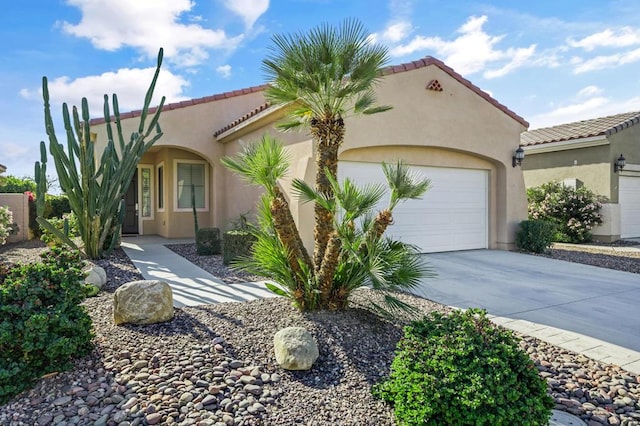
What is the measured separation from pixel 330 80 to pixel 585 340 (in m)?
4.70

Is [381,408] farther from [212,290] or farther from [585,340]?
[212,290]

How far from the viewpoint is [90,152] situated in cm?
922

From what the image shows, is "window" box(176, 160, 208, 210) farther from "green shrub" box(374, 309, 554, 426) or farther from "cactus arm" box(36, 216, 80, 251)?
"green shrub" box(374, 309, 554, 426)

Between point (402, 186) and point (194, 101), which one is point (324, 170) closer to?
point (402, 186)

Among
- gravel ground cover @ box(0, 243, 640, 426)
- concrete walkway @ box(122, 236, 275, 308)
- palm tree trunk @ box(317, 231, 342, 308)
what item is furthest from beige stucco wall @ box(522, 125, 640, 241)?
palm tree trunk @ box(317, 231, 342, 308)

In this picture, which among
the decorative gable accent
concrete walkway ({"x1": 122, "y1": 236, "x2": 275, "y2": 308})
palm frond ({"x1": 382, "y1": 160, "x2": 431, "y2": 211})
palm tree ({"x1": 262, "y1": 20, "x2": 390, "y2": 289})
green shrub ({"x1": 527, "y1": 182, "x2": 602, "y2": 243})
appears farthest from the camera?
green shrub ({"x1": 527, "y1": 182, "x2": 602, "y2": 243})

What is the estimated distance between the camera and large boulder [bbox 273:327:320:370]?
403 centimetres

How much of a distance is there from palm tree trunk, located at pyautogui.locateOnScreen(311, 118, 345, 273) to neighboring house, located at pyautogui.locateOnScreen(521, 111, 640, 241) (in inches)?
599

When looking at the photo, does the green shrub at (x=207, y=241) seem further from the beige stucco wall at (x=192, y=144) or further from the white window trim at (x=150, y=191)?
the white window trim at (x=150, y=191)

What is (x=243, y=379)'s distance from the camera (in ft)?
12.6

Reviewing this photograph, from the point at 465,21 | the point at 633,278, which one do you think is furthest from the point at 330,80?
the point at 633,278

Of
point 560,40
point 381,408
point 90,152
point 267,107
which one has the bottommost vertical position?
point 381,408

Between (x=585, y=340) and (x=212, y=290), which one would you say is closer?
(x=585, y=340)

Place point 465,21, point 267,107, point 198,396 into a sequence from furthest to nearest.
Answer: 1. point 267,107
2. point 465,21
3. point 198,396
